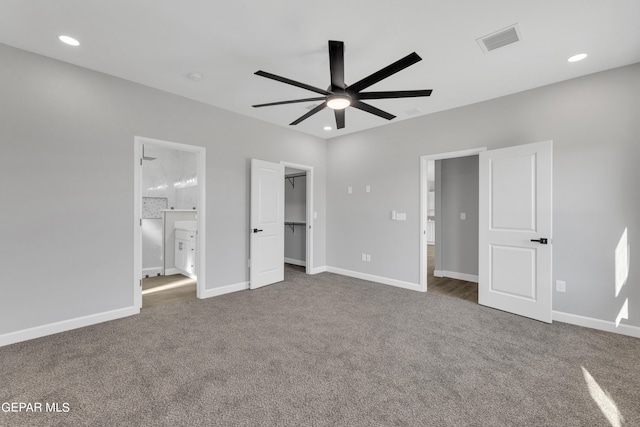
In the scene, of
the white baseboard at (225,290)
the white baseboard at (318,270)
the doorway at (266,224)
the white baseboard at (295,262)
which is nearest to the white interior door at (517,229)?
the white baseboard at (318,270)

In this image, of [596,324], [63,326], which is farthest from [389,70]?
[63,326]

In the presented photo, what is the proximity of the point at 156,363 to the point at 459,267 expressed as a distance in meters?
5.03

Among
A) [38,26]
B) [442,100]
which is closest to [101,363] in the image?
[38,26]

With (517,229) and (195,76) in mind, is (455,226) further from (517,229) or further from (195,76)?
(195,76)

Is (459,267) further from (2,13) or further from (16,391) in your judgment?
(2,13)

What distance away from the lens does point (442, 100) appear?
3779 millimetres

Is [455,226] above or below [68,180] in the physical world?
below

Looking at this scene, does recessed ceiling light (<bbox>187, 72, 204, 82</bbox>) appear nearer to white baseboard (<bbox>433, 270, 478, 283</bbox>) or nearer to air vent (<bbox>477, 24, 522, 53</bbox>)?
air vent (<bbox>477, 24, 522, 53</bbox>)

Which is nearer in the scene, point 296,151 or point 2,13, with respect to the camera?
point 2,13

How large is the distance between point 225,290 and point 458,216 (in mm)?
4384

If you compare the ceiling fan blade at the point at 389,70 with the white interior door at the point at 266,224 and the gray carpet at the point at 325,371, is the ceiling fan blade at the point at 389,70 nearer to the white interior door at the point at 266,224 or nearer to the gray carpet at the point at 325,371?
the gray carpet at the point at 325,371

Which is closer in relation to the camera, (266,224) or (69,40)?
(69,40)

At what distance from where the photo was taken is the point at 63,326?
2844 millimetres

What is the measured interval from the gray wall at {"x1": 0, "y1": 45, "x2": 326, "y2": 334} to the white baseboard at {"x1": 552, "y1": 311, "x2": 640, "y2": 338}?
511 centimetres
